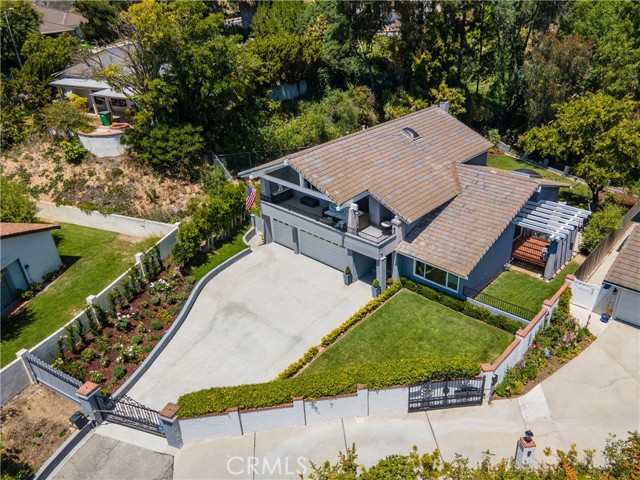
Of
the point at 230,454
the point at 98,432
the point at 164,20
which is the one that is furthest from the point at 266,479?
the point at 164,20

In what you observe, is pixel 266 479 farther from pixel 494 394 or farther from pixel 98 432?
pixel 494 394

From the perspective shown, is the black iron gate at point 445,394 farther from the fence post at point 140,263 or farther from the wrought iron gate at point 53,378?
the fence post at point 140,263

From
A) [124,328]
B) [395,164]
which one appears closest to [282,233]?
[395,164]

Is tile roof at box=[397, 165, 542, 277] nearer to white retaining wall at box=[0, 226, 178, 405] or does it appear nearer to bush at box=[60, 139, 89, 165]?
white retaining wall at box=[0, 226, 178, 405]

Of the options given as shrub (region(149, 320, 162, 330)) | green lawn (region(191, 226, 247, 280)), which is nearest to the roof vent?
green lawn (region(191, 226, 247, 280))

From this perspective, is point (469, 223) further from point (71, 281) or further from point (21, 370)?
point (71, 281)

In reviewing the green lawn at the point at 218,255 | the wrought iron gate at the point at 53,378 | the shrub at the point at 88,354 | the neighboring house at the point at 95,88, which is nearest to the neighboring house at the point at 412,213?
the green lawn at the point at 218,255
